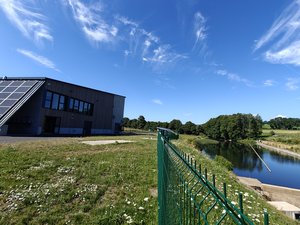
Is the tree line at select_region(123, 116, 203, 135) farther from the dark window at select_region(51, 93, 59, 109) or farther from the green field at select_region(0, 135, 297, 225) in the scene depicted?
the green field at select_region(0, 135, 297, 225)

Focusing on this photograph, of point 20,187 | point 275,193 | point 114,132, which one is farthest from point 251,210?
point 114,132

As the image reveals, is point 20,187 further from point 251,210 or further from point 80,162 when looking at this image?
point 251,210

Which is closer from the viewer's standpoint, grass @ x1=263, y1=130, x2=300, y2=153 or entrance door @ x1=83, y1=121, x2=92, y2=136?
entrance door @ x1=83, y1=121, x2=92, y2=136

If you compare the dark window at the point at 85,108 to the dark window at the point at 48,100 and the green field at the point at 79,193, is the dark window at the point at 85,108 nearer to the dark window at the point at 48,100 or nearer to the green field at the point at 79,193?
the dark window at the point at 48,100

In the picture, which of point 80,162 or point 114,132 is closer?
point 80,162

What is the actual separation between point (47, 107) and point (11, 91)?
3892 mm

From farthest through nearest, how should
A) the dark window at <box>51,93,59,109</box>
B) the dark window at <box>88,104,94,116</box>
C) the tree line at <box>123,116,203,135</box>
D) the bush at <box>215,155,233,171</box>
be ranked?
the tree line at <box>123,116,203,135</box> → the dark window at <box>88,104,94,116</box> → the dark window at <box>51,93,59,109</box> → the bush at <box>215,155,233,171</box>

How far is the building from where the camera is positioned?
2147 cm

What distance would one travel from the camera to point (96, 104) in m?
33.8

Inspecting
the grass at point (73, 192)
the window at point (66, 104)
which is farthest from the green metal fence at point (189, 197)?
the window at point (66, 104)

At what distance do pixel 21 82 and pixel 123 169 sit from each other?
72.7ft

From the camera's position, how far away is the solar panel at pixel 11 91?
20.4m

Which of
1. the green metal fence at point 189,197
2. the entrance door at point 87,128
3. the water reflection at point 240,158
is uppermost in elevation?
the entrance door at point 87,128

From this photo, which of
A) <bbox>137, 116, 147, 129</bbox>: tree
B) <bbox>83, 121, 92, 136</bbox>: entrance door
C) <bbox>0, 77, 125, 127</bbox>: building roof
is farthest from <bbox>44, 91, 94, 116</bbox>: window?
<bbox>137, 116, 147, 129</bbox>: tree
